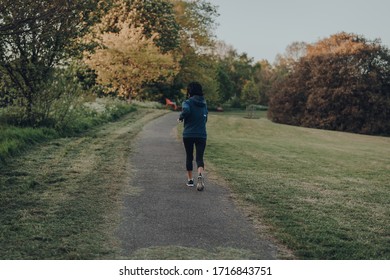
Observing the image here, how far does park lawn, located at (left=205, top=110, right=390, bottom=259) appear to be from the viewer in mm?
5426

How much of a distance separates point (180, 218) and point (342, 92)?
112 feet

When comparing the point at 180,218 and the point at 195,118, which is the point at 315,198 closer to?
the point at 195,118

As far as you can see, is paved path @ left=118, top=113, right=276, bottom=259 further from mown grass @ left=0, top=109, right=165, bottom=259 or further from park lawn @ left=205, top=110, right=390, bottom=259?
park lawn @ left=205, top=110, right=390, bottom=259

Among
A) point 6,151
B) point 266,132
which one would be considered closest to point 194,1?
point 266,132

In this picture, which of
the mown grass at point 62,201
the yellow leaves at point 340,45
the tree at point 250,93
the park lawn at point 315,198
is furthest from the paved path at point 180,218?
the tree at point 250,93

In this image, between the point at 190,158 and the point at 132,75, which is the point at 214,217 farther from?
the point at 132,75

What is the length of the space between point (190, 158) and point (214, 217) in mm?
2252

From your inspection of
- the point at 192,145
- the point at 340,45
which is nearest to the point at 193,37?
the point at 340,45

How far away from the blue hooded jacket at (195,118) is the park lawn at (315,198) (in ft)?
4.44

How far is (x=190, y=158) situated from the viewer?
8.45 metres

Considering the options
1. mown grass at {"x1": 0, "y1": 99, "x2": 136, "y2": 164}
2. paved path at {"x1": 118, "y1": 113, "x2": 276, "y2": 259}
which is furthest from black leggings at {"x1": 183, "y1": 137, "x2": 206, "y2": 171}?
mown grass at {"x1": 0, "y1": 99, "x2": 136, "y2": 164}

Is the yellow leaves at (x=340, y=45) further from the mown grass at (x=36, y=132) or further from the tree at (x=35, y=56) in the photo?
the tree at (x=35, y=56)

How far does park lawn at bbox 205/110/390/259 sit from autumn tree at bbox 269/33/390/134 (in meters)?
24.0

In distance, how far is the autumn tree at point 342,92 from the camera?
36.8m
